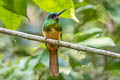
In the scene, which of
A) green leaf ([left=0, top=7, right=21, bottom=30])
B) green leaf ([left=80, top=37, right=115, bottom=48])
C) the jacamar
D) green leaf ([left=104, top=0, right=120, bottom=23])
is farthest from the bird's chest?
green leaf ([left=0, top=7, right=21, bottom=30])

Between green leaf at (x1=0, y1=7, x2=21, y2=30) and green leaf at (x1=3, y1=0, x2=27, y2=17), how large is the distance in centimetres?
3

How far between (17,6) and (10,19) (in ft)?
0.16

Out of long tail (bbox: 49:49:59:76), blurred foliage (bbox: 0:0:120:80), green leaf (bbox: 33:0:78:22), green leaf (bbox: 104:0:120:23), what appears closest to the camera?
green leaf (bbox: 33:0:78:22)

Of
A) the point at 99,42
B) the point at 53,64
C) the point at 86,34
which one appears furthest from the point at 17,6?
the point at 86,34

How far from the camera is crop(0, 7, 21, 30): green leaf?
0.71m

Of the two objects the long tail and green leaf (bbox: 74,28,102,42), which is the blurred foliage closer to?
green leaf (bbox: 74,28,102,42)

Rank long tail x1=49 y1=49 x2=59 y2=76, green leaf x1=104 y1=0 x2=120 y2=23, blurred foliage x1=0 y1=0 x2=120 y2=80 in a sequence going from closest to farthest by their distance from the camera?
long tail x1=49 y1=49 x2=59 y2=76 < blurred foliage x1=0 y1=0 x2=120 y2=80 < green leaf x1=104 y1=0 x2=120 y2=23

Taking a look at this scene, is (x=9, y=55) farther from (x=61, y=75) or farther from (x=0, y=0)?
(x=0, y=0)

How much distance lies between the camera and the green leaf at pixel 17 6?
26.8 inches

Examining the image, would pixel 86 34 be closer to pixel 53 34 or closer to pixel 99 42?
pixel 99 42

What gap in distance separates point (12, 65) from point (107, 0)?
1.03 m

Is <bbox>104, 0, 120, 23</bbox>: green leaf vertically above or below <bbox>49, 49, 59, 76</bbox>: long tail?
above

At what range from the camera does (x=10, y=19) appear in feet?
2.34

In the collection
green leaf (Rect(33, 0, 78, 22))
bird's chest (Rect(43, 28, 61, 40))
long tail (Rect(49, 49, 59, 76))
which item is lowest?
long tail (Rect(49, 49, 59, 76))
